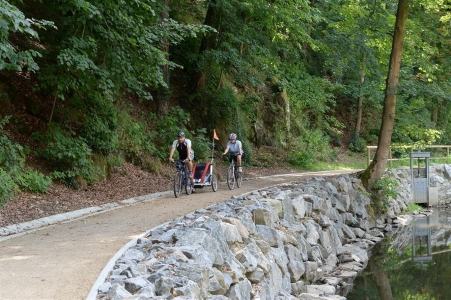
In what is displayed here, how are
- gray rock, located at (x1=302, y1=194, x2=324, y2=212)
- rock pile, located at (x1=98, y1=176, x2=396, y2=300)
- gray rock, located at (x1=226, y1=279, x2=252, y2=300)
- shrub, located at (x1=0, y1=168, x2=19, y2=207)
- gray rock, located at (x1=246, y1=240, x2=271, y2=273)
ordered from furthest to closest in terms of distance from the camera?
gray rock, located at (x1=302, y1=194, x2=324, y2=212)
shrub, located at (x1=0, y1=168, x2=19, y2=207)
gray rock, located at (x1=246, y1=240, x2=271, y2=273)
gray rock, located at (x1=226, y1=279, x2=252, y2=300)
rock pile, located at (x1=98, y1=176, x2=396, y2=300)

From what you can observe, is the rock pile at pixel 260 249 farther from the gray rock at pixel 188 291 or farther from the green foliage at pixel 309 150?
the green foliage at pixel 309 150

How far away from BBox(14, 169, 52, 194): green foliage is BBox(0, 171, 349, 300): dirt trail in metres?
1.75

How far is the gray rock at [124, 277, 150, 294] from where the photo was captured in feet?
18.3

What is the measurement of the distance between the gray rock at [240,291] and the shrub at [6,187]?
210 inches

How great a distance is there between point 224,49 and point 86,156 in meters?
8.58

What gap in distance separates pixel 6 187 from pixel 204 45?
12.5 metres

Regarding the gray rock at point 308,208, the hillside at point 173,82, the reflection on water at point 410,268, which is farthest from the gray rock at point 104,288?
the gray rock at point 308,208

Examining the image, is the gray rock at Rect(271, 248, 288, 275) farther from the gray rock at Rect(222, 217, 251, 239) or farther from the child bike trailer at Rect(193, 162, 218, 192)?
the child bike trailer at Rect(193, 162, 218, 192)

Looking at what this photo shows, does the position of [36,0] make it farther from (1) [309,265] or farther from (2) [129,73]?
(1) [309,265]

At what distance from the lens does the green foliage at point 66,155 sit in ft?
43.4

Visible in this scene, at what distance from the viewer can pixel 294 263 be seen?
11211 millimetres

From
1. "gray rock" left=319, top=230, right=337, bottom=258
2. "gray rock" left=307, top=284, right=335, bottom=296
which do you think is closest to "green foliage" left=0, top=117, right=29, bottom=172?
"gray rock" left=307, top=284, right=335, bottom=296

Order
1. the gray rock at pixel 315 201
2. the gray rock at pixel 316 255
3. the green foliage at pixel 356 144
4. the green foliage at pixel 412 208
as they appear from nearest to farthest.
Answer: the gray rock at pixel 316 255 < the gray rock at pixel 315 201 < the green foliage at pixel 412 208 < the green foliage at pixel 356 144

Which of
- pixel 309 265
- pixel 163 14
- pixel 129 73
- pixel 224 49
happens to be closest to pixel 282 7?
pixel 224 49
